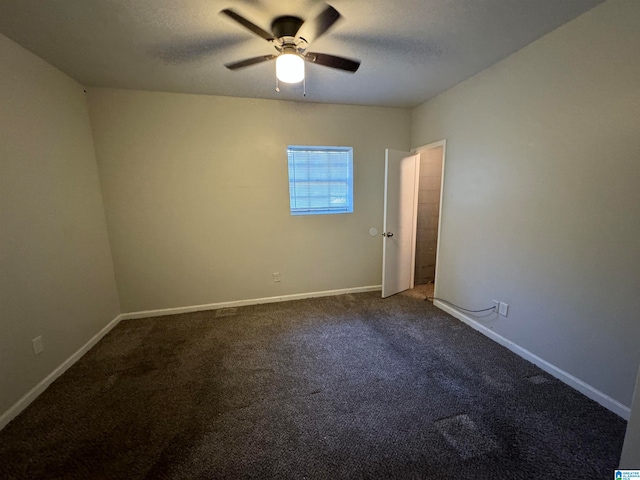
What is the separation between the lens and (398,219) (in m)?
3.44

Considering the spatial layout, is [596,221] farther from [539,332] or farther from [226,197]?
[226,197]

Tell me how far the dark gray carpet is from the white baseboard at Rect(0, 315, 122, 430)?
49mm

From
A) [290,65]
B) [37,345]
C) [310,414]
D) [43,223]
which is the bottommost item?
[310,414]

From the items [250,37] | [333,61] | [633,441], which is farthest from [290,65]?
[633,441]

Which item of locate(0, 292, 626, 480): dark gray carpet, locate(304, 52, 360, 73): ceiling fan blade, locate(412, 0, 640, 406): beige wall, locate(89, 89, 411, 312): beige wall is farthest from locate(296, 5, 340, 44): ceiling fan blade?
locate(0, 292, 626, 480): dark gray carpet

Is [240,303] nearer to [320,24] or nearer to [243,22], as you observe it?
[243,22]

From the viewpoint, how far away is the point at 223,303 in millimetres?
3291

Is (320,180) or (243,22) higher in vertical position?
(243,22)

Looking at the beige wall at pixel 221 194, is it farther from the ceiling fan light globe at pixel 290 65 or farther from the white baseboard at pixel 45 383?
the ceiling fan light globe at pixel 290 65

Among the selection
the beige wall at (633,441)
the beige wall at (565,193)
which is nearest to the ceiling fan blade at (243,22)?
the beige wall at (565,193)

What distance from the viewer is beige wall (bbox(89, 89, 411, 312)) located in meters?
2.78

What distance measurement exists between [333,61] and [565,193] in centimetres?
190

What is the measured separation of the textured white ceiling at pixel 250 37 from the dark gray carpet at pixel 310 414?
99.4 inches

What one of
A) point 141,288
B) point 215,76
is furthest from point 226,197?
point 141,288
